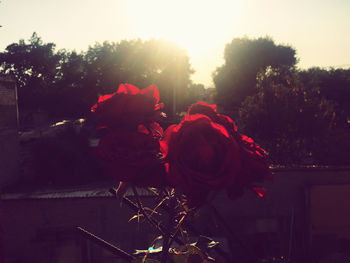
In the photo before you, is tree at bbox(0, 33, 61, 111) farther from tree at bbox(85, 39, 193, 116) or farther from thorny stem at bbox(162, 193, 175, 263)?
thorny stem at bbox(162, 193, 175, 263)

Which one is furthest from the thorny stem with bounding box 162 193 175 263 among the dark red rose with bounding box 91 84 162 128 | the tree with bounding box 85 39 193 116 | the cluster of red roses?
the tree with bounding box 85 39 193 116

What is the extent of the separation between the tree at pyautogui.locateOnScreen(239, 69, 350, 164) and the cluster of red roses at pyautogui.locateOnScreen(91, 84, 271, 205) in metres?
12.1

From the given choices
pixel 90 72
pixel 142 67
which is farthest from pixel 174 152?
pixel 90 72

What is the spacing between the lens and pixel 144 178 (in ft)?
2.10

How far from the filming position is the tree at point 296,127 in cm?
1214

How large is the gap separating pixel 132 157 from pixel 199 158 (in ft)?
0.48

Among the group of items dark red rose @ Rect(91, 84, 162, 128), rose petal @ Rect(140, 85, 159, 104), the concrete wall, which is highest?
rose petal @ Rect(140, 85, 159, 104)

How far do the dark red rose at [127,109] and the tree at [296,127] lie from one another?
12.1 metres

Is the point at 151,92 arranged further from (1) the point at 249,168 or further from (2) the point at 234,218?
(2) the point at 234,218

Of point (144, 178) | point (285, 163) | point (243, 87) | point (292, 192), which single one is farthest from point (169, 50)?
point (144, 178)

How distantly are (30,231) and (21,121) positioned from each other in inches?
697

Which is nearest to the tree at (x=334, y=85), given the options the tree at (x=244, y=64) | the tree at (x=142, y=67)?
the tree at (x=244, y=64)

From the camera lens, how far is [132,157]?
63 cm

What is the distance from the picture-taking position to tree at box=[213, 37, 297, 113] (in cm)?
3166
